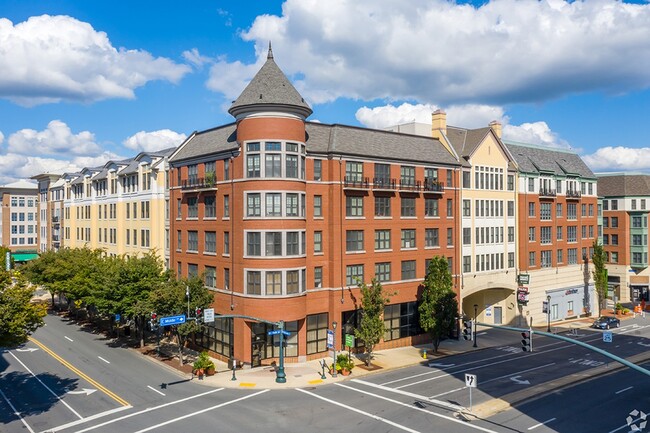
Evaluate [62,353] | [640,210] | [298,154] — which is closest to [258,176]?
[298,154]

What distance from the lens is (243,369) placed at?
1631 inches

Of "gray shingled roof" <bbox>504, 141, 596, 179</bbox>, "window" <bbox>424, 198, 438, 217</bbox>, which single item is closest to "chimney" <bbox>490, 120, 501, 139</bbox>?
"gray shingled roof" <bbox>504, 141, 596, 179</bbox>

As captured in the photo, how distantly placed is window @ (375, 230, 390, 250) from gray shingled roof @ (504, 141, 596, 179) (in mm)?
23126

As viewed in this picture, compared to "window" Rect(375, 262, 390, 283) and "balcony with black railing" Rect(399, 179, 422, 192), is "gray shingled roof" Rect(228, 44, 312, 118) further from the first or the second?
"window" Rect(375, 262, 390, 283)

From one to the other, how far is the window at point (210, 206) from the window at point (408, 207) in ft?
59.1

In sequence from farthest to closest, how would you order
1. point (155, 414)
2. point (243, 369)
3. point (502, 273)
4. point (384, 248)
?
point (502, 273) → point (384, 248) → point (243, 369) → point (155, 414)

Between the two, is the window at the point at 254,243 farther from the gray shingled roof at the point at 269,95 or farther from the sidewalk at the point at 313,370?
the gray shingled roof at the point at 269,95

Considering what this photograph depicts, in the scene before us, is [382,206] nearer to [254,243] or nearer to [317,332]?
[317,332]

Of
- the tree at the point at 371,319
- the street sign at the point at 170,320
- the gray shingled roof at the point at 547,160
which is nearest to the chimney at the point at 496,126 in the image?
the gray shingled roof at the point at 547,160

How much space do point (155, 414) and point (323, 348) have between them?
17.6 metres

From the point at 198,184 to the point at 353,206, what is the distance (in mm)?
14860

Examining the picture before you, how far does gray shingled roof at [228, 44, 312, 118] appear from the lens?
41812mm

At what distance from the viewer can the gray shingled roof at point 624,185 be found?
85.1 m

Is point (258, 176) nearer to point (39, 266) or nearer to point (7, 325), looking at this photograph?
point (7, 325)
